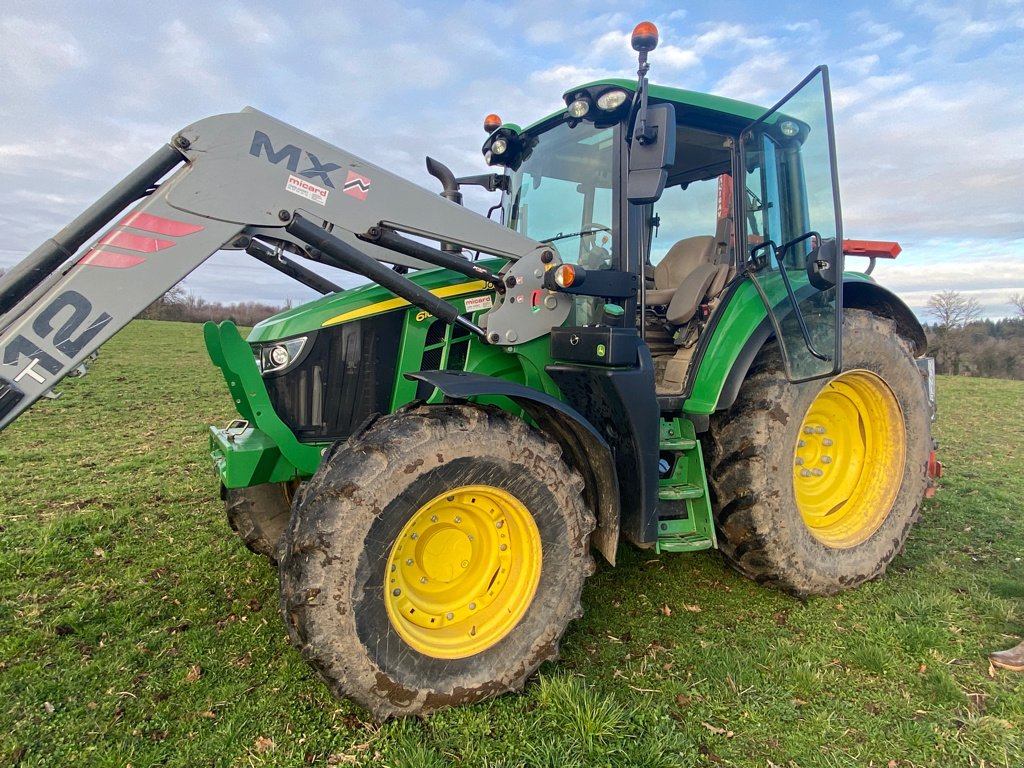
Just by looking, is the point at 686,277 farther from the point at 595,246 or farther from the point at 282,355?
the point at 282,355

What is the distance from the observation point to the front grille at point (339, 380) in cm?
304

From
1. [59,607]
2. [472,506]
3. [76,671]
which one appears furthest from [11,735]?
[472,506]

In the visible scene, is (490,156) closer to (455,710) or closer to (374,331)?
(374,331)

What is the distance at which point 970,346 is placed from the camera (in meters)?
35.9

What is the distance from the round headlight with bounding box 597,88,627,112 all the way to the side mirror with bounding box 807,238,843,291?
144cm

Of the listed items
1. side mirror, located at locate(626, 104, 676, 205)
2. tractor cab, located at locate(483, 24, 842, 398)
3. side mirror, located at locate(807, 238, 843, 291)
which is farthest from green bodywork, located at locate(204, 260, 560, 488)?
side mirror, located at locate(807, 238, 843, 291)

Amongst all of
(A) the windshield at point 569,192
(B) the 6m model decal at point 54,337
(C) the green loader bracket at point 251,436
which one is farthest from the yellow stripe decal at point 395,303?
(B) the 6m model decal at point 54,337

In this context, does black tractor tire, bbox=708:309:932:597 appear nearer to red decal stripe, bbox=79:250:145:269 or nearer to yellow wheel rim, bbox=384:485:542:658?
yellow wheel rim, bbox=384:485:542:658

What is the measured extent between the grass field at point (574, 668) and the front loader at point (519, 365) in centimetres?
26

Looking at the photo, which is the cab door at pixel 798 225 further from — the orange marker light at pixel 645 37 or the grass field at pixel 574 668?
the grass field at pixel 574 668

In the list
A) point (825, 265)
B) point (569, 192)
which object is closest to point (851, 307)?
point (825, 265)

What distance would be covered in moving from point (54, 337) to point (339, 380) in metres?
1.19

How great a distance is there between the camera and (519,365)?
333cm

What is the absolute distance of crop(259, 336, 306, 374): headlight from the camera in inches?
119
